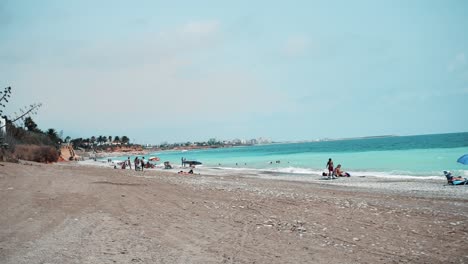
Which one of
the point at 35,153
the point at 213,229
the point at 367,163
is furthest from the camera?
the point at 367,163

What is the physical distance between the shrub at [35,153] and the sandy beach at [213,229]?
25.5m

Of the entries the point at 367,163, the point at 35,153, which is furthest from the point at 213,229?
the point at 367,163

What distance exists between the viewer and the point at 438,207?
1323 centimetres

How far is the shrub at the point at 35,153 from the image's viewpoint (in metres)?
35.7

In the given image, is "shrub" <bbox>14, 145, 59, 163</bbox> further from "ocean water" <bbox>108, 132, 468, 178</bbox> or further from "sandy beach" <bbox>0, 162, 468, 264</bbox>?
"sandy beach" <bbox>0, 162, 468, 264</bbox>

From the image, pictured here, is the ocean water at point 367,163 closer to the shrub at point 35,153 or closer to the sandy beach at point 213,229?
the shrub at point 35,153

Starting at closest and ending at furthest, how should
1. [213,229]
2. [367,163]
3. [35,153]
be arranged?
[213,229]
[35,153]
[367,163]

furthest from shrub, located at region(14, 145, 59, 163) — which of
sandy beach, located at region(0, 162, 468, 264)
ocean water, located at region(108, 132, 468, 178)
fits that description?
sandy beach, located at region(0, 162, 468, 264)

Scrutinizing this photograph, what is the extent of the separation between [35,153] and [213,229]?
37744 millimetres

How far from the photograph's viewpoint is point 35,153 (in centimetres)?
4009

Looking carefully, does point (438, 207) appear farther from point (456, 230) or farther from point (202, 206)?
point (202, 206)

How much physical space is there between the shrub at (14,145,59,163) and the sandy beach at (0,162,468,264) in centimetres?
2553

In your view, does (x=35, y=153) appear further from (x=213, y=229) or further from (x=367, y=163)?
(x=367, y=163)

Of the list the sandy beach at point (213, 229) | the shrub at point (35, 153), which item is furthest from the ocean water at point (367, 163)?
the sandy beach at point (213, 229)
